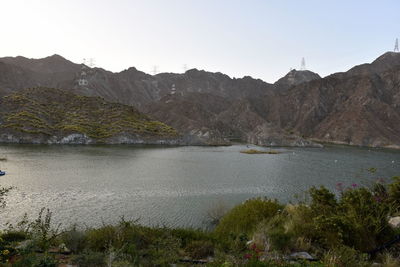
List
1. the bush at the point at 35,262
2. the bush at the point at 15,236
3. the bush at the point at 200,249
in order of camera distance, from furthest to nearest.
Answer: the bush at the point at 15,236
the bush at the point at 200,249
the bush at the point at 35,262

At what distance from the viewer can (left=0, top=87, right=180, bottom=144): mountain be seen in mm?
103000

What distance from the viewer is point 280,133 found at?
153250mm

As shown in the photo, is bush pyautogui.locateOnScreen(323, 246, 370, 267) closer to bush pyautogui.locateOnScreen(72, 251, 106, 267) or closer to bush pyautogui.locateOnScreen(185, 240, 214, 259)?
bush pyautogui.locateOnScreen(185, 240, 214, 259)

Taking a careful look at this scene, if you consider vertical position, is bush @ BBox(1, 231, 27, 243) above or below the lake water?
above

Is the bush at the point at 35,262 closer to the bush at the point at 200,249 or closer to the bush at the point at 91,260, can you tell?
the bush at the point at 91,260

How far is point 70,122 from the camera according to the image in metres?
120

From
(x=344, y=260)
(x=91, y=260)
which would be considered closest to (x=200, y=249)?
(x=91, y=260)

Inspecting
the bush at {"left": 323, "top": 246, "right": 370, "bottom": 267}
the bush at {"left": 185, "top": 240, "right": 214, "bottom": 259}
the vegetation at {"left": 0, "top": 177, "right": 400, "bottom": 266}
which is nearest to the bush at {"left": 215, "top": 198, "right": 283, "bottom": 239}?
the vegetation at {"left": 0, "top": 177, "right": 400, "bottom": 266}

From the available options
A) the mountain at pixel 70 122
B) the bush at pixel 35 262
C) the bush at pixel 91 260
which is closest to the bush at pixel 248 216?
the bush at pixel 91 260

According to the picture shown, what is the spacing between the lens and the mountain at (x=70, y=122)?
103 meters

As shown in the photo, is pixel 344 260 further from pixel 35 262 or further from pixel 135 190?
pixel 135 190

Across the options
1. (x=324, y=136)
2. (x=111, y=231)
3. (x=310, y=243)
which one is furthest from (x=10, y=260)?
(x=324, y=136)

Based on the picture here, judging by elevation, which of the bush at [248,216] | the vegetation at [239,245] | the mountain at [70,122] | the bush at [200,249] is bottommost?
the bush at [248,216]

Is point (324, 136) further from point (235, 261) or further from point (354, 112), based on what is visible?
point (235, 261)
